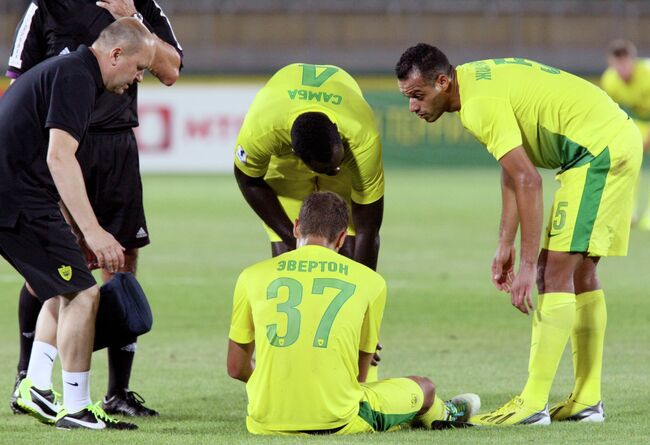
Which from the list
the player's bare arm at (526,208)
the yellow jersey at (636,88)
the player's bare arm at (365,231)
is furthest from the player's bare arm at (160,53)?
the yellow jersey at (636,88)

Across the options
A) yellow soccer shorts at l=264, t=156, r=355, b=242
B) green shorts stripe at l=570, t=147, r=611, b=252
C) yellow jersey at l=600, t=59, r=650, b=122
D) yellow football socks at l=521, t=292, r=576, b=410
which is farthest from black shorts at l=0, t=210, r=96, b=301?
yellow jersey at l=600, t=59, r=650, b=122

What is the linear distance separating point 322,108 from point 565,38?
947 inches

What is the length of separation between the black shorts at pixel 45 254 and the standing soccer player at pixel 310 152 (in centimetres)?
134

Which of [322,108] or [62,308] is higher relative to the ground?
[322,108]

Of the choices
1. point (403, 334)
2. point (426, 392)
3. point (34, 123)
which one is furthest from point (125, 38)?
point (403, 334)

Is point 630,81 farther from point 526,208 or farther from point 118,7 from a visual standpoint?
point 526,208

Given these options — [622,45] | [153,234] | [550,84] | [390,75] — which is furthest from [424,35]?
[550,84]

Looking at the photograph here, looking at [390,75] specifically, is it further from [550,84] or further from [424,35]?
[550,84]

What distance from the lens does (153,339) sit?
8.66 meters

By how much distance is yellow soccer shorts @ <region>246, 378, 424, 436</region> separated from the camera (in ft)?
17.6

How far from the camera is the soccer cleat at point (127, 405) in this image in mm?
6238

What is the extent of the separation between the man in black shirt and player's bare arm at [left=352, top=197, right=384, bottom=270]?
1.84 m

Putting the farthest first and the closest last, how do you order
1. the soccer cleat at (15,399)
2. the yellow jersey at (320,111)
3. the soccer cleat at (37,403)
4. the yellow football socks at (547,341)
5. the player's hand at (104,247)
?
the yellow jersey at (320,111), the soccer cleat at (15,399), the yellow football socks at (547,341), the soccer cleat at (37,403), the player's hand at (104,247)

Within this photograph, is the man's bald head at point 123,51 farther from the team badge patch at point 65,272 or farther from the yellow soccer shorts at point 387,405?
the yellow soccer shorts at point 387,405
